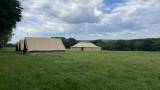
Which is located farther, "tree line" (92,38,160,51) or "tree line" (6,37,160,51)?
"tree line" (6,37,160,51)

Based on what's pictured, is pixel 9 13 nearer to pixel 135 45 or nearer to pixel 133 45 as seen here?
pixel 135 45

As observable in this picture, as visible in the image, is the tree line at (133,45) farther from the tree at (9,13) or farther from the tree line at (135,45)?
the tree at (9,13)

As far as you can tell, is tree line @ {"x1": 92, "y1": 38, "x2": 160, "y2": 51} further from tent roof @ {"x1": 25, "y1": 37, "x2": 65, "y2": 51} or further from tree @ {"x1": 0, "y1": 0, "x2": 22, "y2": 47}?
tree @ {"x1": 0, "y1": 0, "x2": 22, "y2": 47}

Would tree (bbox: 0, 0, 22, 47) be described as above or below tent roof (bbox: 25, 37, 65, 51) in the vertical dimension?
above

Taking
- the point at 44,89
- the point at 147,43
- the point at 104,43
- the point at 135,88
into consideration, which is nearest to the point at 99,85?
the point at 135,88

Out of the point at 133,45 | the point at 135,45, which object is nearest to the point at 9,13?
the point at 135,45

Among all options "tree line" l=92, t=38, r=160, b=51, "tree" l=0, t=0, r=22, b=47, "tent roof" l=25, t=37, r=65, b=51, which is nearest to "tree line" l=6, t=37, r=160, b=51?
"tree line" l=92, t=38, r=160, b=51

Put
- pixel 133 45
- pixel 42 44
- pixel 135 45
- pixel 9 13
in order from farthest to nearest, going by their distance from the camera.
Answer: pixel 133 45 → pixel 135 45 → pixel 42 44 → pixel 9 13

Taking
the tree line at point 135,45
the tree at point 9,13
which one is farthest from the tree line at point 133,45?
the tree at point 9,13

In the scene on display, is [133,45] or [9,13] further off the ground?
[9,13]

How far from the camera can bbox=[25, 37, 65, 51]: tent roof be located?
4534 centimetres

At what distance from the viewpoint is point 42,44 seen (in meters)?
47.2

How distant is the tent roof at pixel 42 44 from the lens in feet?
149

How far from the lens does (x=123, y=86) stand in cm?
959
